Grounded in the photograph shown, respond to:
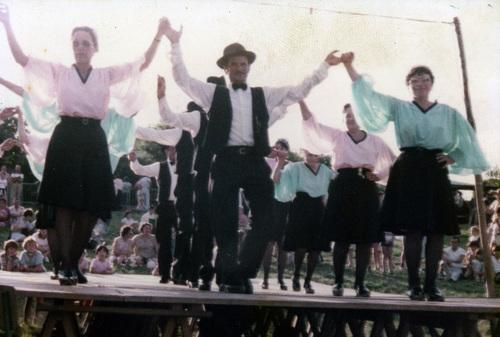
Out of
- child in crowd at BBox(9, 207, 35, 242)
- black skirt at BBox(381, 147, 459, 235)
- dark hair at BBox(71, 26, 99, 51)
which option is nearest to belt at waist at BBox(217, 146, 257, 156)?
dark hair at BBox(71, 26, 99, 51)

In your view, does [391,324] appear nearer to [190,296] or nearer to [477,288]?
[190,296]

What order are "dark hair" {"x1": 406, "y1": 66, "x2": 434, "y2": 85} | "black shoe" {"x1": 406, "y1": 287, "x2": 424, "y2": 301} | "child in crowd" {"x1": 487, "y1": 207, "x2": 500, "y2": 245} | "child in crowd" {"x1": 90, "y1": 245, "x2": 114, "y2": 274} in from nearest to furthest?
"black shoe" {"x1": 406, "y1": 287, "x2": 424, "y2": 301} < "dark hair" {"x1": 406, "y1": 66, "x2": 434, "y2": 85} < "child in crowd" {"x1": 90, "y1": 245, "x2": 114, "y2": 274} < "child in crowd" {"x1": 487, "y1": 207, "x2": 500, "y2": 245}

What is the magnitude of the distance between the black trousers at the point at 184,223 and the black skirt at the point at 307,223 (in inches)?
49.6

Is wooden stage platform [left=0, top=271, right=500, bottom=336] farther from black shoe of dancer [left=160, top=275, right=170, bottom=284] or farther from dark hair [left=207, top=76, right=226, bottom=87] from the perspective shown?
dark hair [left=207, top=76, right=226, bottom=87]

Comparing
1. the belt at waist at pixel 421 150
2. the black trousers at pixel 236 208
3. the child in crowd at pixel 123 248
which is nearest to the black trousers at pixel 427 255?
the belt at waist at pixel 421 150

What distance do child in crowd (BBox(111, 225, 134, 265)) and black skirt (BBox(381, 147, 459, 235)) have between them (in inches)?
298

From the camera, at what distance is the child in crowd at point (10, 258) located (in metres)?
10.1

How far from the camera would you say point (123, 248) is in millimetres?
13453

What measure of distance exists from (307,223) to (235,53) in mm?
2712

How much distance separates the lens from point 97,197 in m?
5.96

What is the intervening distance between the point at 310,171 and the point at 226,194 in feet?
Answer: 8.28

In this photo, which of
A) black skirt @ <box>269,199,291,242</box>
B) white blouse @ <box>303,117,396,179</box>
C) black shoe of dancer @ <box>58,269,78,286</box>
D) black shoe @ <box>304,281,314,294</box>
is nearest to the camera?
black shoe of dancer @ <box>58,269,78,286</box>

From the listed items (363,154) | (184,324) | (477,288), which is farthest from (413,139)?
(477,288)

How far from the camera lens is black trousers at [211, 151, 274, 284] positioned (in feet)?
19.5
